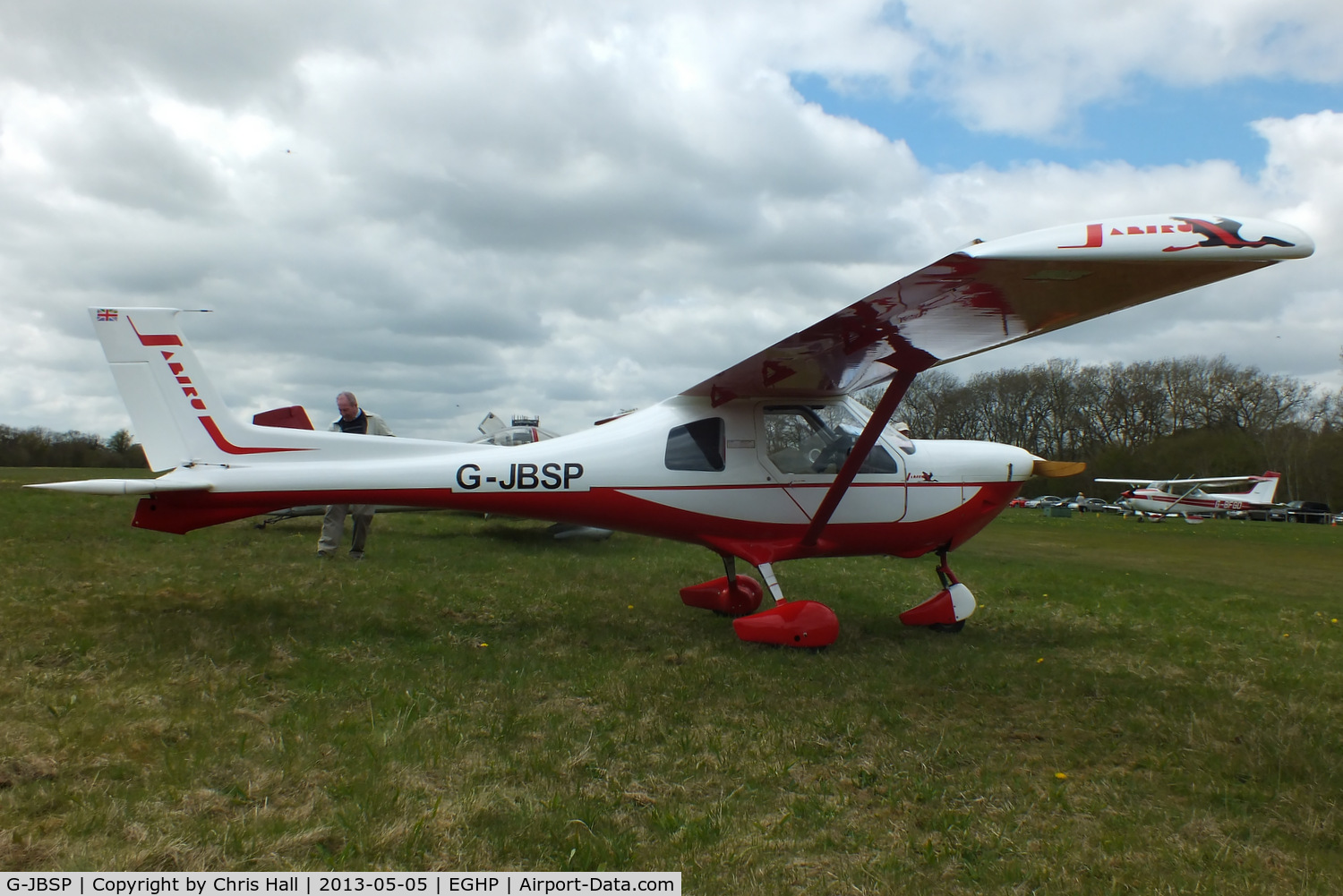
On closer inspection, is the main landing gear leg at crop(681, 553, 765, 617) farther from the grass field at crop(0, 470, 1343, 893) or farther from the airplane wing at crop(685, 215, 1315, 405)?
the airplane wing at crop(685, 215, 1315, 405)

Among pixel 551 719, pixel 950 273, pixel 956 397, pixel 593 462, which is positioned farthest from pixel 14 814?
pixel 956 397

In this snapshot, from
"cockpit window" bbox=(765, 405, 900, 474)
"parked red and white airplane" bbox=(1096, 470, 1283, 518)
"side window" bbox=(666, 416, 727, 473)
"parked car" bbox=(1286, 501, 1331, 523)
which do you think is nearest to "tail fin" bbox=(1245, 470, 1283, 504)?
"parked red and white airplane" bbox=(1096, 470, 1283, 518)

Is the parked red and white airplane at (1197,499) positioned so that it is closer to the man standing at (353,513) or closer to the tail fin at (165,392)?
the man standing at (353,513)

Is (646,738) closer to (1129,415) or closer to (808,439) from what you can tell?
(808,439)

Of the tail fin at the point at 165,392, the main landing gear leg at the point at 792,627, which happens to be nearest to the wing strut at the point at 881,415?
the main landing gear leg at the point at 792,627

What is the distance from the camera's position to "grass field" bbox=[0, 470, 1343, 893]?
262cm

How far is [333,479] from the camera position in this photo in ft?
18.7

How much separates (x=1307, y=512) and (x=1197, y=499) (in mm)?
7040

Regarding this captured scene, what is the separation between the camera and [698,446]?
20.9 feet

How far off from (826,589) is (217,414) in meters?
6.24

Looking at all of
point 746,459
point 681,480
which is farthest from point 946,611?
point 681,480

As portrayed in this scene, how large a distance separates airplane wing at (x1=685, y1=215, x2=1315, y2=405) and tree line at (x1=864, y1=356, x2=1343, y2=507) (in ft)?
163

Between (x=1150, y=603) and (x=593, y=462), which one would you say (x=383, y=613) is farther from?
(x=1150, y=603)
